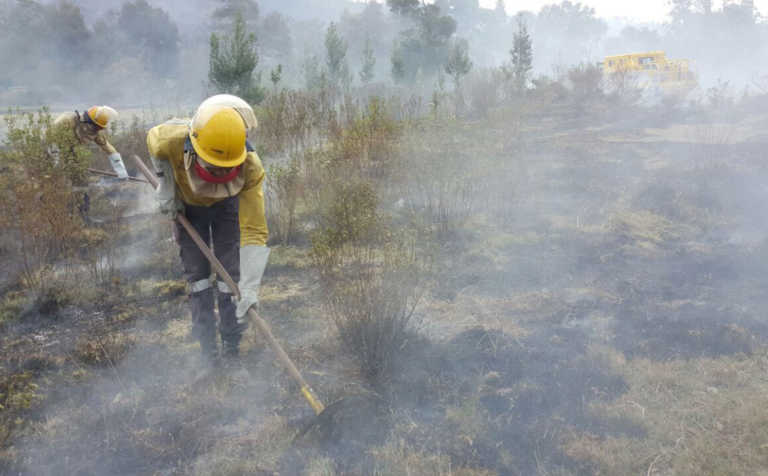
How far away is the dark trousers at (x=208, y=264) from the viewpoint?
3111 millimetres

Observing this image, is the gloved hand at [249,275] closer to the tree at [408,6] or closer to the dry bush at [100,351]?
the dry bush at [100,351]

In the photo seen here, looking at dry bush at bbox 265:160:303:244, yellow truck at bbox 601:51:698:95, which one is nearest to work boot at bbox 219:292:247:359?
dry bush at bbox 265:160:303:244

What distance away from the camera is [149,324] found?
3863mm

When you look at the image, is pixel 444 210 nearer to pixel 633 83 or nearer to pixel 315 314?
pixel 315 314

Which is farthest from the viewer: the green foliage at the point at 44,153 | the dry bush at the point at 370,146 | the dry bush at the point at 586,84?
the dry bush at the point at 586,84

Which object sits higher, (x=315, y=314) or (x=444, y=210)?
(x=444, y=210)

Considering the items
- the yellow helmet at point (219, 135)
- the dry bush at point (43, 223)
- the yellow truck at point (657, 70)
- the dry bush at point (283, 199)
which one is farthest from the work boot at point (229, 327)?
the yellow truck at point (657, 70)

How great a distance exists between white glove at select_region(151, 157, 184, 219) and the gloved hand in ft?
1.91

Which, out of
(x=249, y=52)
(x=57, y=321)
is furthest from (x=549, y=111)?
(x=57, y=321)

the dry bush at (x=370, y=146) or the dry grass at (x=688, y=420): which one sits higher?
the dry bush at (x=370, y=146)

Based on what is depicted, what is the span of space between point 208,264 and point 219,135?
107 cm

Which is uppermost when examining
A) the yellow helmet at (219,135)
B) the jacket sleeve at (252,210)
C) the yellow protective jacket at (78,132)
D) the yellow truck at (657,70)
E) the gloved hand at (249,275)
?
the yellow truck at (657,70)

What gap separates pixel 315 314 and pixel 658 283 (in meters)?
3.14

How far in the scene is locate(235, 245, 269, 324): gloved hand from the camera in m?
2.73
